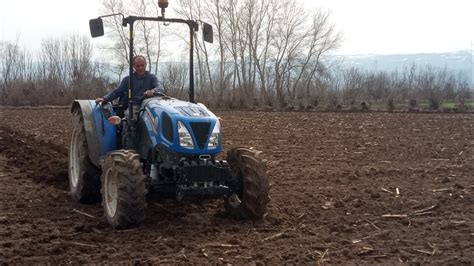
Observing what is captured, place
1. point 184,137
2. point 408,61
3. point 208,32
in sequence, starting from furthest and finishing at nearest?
point 408,61 → point 208,32 → point 184,137

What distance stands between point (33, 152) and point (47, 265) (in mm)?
6944

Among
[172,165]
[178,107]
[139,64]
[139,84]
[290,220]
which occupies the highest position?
[139,64]

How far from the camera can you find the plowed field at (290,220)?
485cm

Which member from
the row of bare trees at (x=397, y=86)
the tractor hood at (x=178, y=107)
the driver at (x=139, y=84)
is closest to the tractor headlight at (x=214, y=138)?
the tractor hood at (x=178, y=107)

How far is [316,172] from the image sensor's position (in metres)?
9.46

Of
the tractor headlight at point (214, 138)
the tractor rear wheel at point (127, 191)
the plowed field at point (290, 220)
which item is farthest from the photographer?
the tractor headlight at point (214, 138)

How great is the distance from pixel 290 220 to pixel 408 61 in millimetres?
68643

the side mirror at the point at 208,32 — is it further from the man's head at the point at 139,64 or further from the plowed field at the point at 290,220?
the plowed field at the point at 290,220

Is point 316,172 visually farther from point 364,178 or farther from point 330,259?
point 330,259

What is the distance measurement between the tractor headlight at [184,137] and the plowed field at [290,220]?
88cm

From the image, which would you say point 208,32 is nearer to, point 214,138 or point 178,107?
point 178,107

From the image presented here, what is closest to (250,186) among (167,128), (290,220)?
(290,220)

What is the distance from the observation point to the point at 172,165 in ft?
19.2

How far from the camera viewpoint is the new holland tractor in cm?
553
